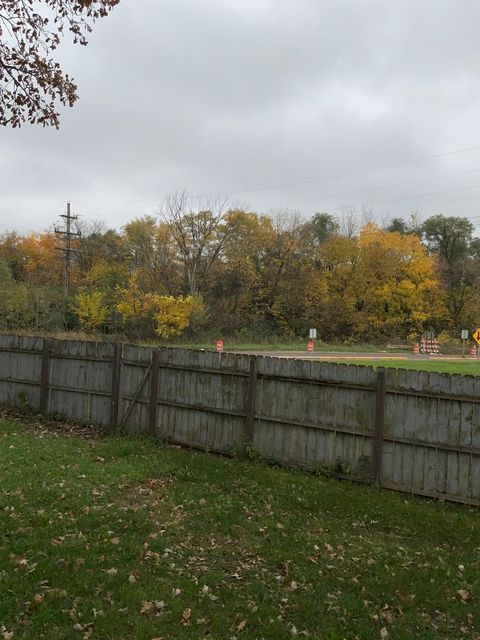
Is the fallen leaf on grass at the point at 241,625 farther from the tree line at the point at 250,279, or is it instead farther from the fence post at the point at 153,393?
the tree line at the point at 250,279

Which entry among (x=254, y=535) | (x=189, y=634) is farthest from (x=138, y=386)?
(x=189, y=634)

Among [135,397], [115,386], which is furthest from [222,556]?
[115,386]

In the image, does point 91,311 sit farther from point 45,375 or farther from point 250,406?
point 250,406

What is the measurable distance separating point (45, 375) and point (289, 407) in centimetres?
603

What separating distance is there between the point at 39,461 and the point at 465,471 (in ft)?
19.4

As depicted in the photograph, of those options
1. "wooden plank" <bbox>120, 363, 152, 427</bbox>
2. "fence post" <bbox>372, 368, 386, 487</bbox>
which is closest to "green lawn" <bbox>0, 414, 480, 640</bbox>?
"fence post" <bbox>372, 368, 386, 487</bbox>

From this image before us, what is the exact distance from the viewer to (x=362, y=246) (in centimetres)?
5738

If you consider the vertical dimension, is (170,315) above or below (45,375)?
above

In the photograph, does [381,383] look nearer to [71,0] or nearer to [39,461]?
[39,461]

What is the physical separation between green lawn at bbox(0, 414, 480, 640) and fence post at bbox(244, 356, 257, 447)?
0.57m

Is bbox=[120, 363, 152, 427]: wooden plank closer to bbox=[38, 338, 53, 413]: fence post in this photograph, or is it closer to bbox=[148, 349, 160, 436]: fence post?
bbox=[148, 349, 160, 436]: fence post

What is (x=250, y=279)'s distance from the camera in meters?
52.8

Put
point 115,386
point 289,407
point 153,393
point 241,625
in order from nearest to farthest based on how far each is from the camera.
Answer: point 241,625, point 289,407, point 153,393, point 115,386

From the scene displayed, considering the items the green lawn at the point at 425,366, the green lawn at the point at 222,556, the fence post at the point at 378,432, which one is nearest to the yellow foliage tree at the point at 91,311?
the green lawn at the point at 425,366
